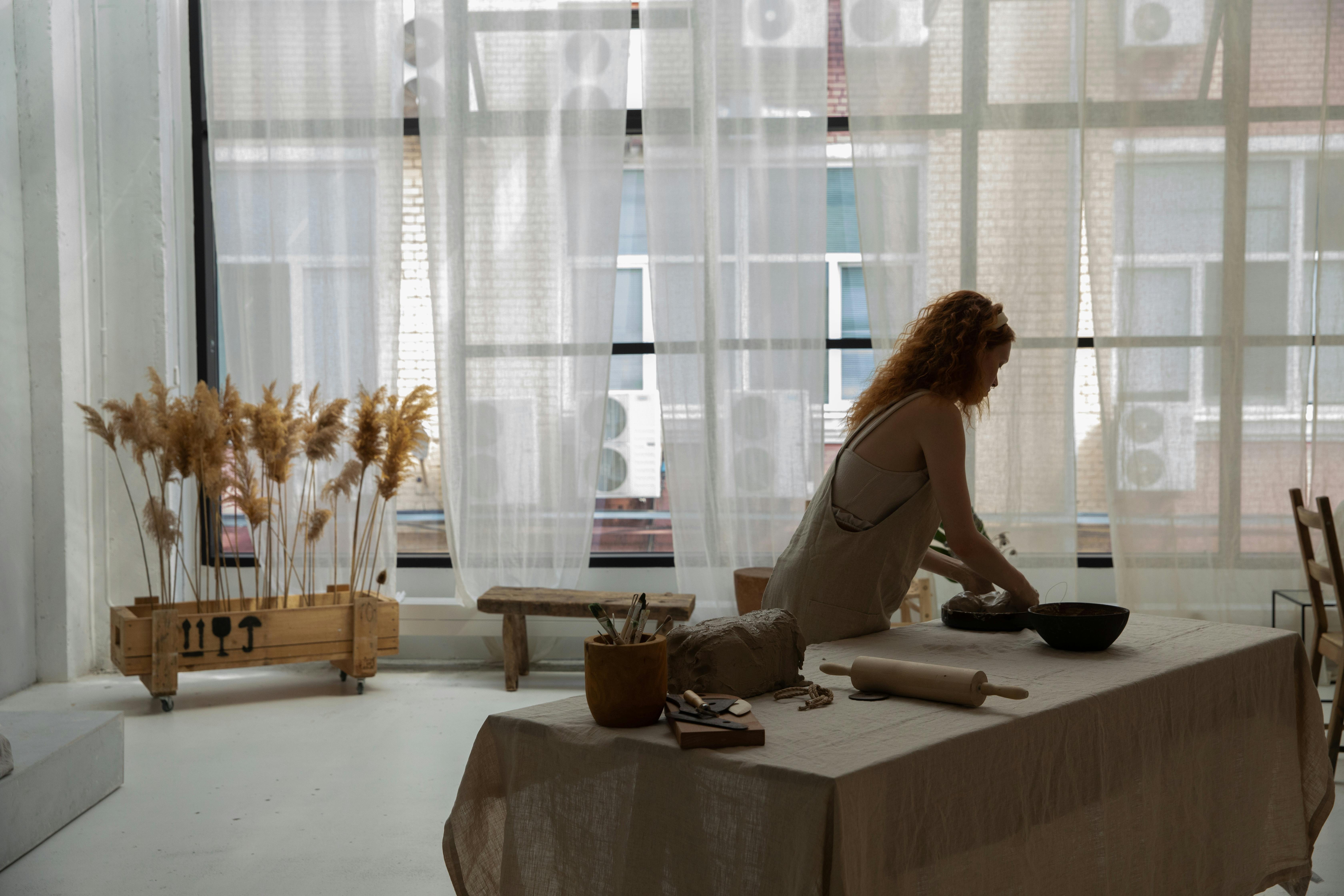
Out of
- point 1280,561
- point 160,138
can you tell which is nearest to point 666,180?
point 160,138

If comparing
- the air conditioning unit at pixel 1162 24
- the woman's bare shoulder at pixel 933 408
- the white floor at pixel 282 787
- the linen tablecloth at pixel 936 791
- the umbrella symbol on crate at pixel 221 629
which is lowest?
the white floor at pixel 282 787

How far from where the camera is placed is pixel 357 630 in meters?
4.33

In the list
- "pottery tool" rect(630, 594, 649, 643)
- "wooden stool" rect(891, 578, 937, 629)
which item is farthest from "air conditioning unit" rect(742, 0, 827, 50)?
"pottery tool" rect(630, 594, 649, 643)

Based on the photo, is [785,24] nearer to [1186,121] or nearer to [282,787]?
[1186,121]

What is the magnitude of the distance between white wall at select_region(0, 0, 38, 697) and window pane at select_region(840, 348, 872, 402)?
3557 mm

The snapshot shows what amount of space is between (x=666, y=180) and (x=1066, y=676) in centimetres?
339

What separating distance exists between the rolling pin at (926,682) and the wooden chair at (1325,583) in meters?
1.83

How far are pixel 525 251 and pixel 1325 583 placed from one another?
331 cm

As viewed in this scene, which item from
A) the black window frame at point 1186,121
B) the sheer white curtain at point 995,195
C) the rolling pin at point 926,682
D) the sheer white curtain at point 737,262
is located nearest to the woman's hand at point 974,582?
the rolling pin at point 926,682

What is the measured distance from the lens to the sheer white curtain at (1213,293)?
452 centimetres

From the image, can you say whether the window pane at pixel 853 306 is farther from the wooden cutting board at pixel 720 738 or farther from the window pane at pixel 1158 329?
the wooden cutting board at pixel 720 738

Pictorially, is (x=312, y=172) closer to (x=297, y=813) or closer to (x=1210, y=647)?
(x=297, y=813)

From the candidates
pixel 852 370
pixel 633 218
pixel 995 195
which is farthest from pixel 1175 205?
pixel 633 218

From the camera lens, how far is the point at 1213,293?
14.9 ft
